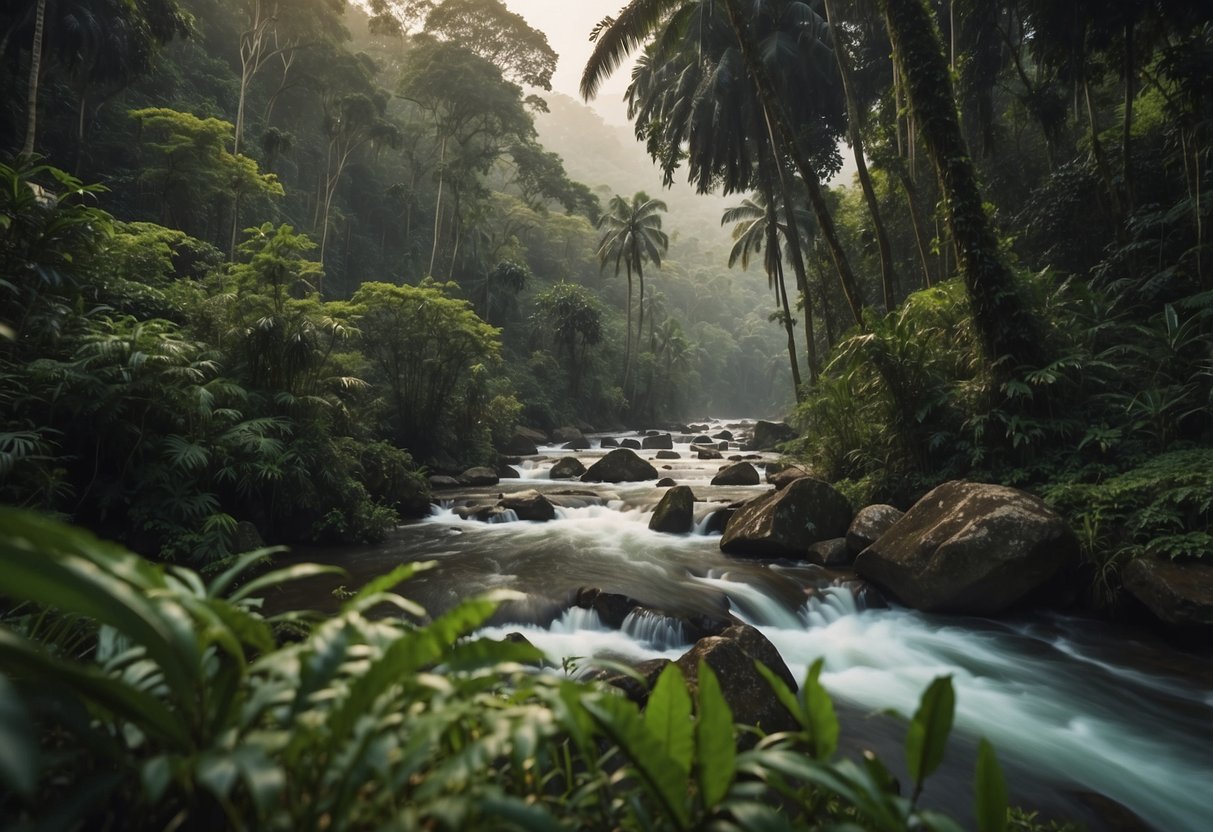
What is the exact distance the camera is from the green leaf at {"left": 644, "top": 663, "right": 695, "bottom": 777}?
3.59 feet

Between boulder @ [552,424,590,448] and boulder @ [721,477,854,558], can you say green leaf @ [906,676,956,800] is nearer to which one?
boulder @ [721,477,854,558]

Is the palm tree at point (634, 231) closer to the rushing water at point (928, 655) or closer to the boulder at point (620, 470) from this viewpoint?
the boulder at point (620, 470)

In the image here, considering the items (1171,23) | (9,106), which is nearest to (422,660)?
(1171,23)

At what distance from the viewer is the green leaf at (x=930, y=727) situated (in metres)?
1.10

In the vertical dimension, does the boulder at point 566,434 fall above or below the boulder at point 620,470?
above

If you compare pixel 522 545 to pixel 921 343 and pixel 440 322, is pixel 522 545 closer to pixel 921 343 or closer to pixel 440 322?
pixel 921 343

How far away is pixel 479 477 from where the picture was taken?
14047 millimetres

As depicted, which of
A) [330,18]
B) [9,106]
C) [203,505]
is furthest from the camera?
[330,18]

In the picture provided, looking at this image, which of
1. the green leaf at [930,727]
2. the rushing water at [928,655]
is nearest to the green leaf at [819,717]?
the green leaf at [930,727]

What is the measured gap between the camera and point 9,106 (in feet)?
41.2

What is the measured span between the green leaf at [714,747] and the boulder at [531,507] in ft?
29.3

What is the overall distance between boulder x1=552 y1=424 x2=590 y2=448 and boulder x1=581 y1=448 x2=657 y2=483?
1034 cm

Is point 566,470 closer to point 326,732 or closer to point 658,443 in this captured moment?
point 658,443

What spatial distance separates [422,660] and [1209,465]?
7065 mm
